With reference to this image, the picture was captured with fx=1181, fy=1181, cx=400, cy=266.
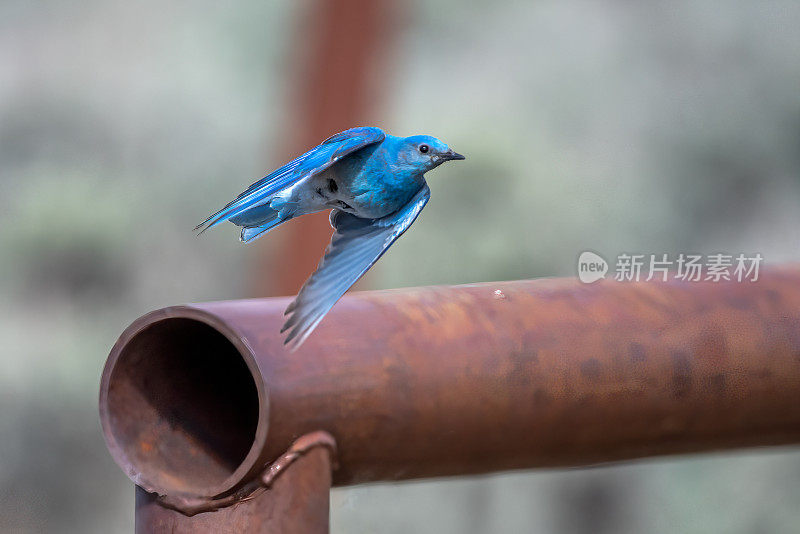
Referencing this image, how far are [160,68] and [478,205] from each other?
2517 millimetres

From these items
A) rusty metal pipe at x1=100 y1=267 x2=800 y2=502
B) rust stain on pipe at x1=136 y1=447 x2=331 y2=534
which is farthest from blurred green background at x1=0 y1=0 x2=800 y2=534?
rust stain on pipe at x1=136 y1=447 x2=331 y2=534

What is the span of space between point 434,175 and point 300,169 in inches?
215

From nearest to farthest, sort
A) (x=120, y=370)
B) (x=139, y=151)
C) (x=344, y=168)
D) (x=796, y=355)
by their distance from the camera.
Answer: (x=120, y=370)
(x=796, y=355)
(x=344, y=168)
(x=139, y=151)

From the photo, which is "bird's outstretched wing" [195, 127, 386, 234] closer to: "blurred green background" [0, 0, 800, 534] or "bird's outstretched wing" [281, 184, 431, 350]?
"bird's outstretched wing" [281, 184, 431, 350]

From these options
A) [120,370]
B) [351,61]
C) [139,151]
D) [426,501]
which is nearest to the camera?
[120,370]

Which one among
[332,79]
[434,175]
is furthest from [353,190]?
[434,175]

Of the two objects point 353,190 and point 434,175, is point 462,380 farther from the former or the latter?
point 434,175

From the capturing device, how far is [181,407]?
1.87 m

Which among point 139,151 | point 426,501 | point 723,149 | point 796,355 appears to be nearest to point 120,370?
point 796,355

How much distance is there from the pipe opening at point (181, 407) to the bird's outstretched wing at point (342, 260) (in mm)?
220

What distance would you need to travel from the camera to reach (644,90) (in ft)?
27.8

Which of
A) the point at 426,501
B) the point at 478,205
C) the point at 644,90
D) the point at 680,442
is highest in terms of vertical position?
the point at 680,442

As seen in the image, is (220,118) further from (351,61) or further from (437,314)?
(437,314)

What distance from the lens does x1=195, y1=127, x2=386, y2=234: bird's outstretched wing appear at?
207cm
